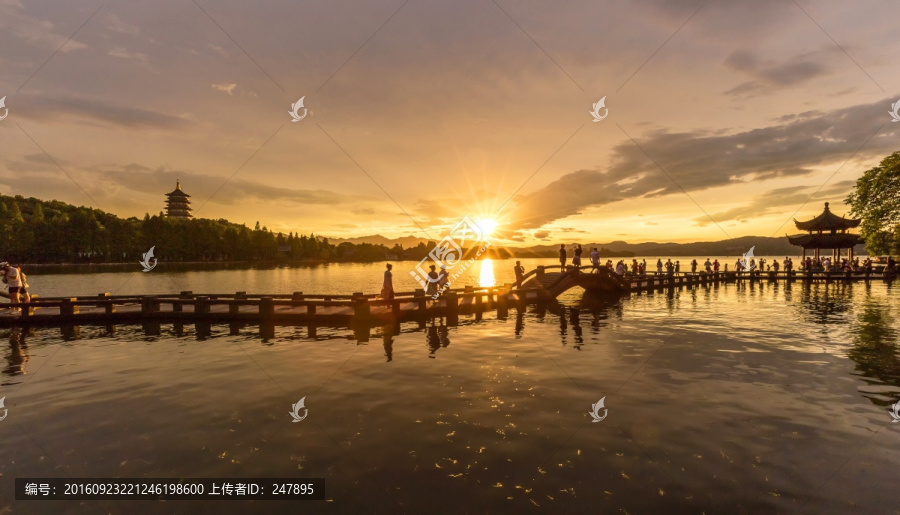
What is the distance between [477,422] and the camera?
798 cm

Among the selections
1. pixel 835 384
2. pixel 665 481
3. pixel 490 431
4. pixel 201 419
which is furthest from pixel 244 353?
pixel 835 384

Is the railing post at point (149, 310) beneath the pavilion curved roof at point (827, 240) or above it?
beneath

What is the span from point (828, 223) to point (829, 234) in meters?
1.70

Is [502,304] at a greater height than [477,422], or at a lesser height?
greater

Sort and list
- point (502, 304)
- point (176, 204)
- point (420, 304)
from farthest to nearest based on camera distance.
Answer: point (176, 204)
point (502, 304)
point (420, 304)

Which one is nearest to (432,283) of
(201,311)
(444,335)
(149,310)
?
(444,335)

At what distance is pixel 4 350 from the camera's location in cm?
1452

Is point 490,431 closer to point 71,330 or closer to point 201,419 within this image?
point 201,419

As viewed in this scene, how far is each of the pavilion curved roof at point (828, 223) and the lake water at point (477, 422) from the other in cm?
5544

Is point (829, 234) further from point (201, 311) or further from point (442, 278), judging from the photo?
point (201, 311)

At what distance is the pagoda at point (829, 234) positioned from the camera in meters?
54.6

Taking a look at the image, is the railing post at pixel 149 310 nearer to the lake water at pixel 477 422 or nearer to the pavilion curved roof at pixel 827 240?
the lake water at pixel 477 422

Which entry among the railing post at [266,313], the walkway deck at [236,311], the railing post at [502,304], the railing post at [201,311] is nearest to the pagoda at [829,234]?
the railing post at [502,304]

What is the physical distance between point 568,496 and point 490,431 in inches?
87.0
